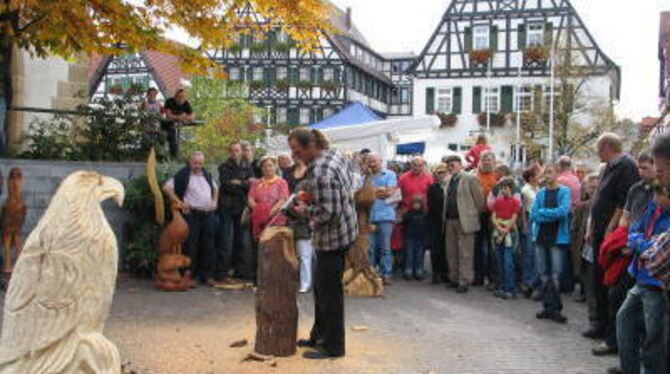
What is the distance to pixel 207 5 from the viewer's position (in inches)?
392

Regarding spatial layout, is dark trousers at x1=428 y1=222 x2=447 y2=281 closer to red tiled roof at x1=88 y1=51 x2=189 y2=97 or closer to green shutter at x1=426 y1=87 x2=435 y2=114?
red tiled roof at x1=88 y1=51 x2=189 y2=97

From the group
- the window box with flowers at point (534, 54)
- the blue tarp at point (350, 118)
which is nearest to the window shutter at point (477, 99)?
the window box with flowers at point (534, 54)

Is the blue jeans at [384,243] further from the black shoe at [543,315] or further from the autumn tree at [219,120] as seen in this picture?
the autumn tree at [219,120]

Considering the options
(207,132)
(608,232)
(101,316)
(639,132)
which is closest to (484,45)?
(639,132)

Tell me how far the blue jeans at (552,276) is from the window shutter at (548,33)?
28849mm

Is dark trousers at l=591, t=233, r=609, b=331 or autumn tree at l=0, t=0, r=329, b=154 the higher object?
autumn tree at l=0, t=0, r=329, b=154

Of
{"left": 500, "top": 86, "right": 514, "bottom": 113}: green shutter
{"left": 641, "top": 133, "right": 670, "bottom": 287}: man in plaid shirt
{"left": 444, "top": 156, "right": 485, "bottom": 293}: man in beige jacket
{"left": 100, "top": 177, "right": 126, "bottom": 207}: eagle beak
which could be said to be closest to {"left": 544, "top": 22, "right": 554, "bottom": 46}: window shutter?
{"left": 500, "top": 86, "right": 514, "bottom": 113}: green shutter

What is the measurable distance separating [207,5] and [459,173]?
415cm

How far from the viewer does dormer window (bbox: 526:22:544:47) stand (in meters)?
39.7

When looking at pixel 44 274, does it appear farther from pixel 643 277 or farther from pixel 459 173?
pixel 459 173

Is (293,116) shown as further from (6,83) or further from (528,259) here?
(528,259)

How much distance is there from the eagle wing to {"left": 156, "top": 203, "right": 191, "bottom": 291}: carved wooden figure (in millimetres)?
6152

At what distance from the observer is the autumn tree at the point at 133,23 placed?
9242 millimetres

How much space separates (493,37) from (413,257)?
31676 millimetres
